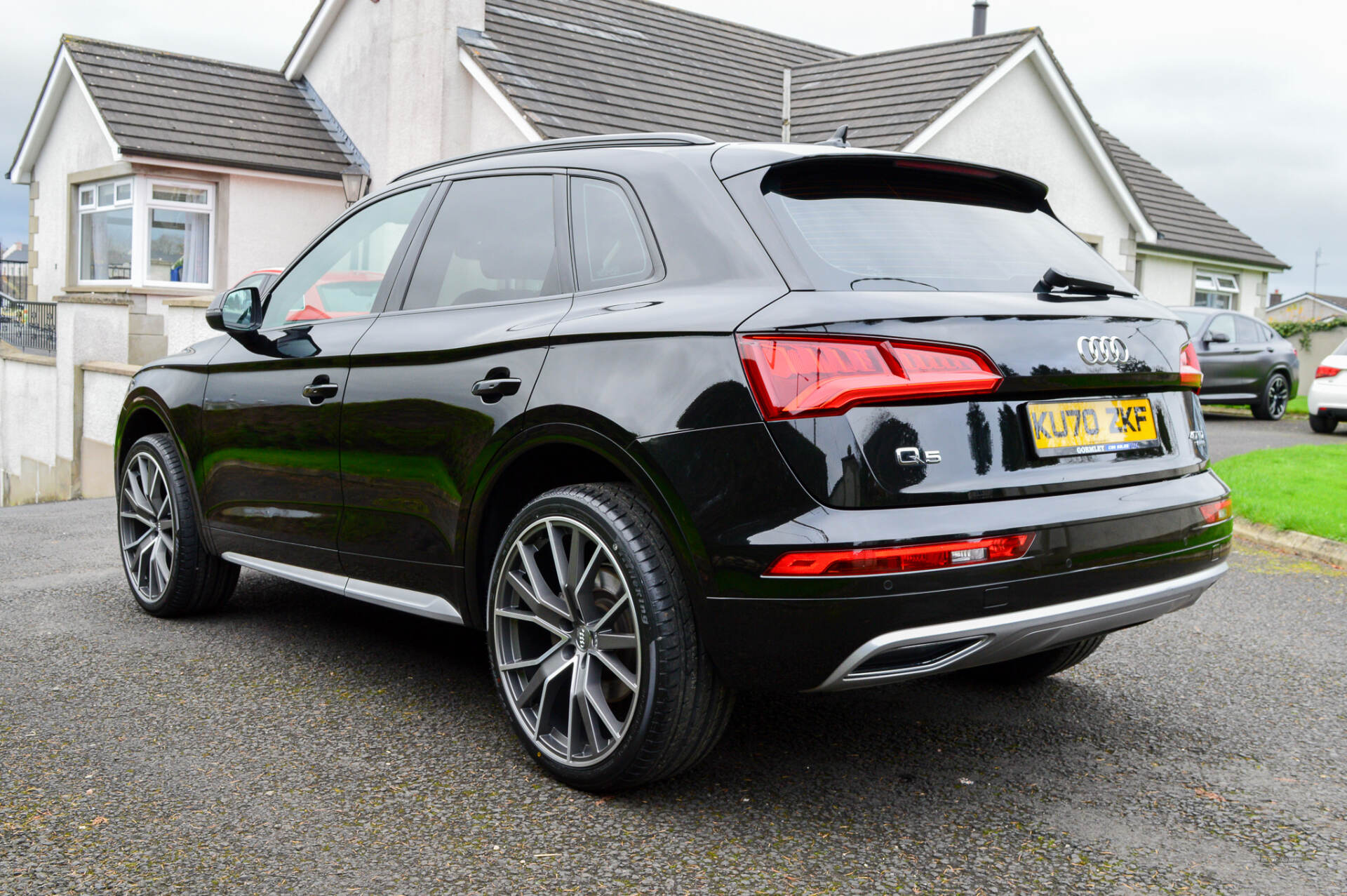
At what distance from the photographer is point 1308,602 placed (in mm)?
6020

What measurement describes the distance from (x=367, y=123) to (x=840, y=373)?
18.9 meters

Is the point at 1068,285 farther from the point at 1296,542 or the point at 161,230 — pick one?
the point at 161,230

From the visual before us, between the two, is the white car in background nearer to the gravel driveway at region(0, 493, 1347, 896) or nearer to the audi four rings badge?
the gravel driveway at region(0, 493, 1347, 896)

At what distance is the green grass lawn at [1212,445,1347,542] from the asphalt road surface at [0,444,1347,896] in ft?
8.97

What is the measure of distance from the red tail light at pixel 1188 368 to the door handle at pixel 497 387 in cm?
184

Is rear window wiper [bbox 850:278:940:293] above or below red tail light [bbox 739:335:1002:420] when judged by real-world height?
above

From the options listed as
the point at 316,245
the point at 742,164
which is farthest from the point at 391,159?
the point at 742,164

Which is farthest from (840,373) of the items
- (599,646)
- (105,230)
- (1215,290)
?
(1215,290)

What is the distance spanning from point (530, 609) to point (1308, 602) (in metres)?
4.29

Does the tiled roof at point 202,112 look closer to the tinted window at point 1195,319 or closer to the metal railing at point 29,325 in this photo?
the metal railing at point 29,325

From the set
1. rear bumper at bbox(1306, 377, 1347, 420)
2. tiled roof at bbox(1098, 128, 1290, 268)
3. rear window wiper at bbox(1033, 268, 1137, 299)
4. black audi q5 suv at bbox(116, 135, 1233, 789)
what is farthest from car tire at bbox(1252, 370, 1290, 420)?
rear window wiper at bbox(1033, 268, 1137, 299)

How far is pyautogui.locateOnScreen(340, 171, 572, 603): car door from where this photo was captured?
3.60m

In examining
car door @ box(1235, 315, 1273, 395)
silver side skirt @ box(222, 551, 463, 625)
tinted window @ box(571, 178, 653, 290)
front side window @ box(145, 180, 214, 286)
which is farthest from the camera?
front side window @ box(145, 180, 214, 286)

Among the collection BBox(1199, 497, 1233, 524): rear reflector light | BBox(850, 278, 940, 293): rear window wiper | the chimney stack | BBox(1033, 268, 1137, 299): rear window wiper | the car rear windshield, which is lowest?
BBox(1199, 497, 1233, 524): rear reflector light
